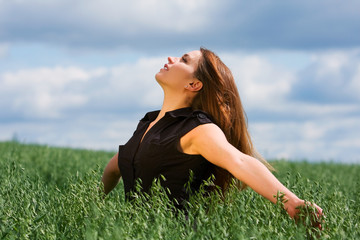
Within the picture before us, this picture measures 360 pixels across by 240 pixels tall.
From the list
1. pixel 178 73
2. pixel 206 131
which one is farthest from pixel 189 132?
pixel 178 73

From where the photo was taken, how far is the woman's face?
4.05m

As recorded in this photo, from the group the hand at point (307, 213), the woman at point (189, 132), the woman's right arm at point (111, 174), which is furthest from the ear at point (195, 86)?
A: the hand at point (307, 213)

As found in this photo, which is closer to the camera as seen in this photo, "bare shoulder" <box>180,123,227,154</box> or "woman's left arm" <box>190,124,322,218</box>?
"woman's left arm" <box>190,124,322,218</box>

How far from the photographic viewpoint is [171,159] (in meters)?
3.81

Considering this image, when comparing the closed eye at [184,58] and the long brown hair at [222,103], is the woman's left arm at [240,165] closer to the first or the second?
the long brown hair at [222,103]

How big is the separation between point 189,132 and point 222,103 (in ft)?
1.56

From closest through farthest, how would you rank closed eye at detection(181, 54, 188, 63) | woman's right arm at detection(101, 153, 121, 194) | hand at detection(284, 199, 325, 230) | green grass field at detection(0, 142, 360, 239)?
1. green grass field at detection(0, 142, 360, 239)
2. hand at detection(284, 199, 325, 230)
3. closed eye at detection(181, 54, 188, 63)
4. woman's right arm at detection(101, 153, 121, 194)

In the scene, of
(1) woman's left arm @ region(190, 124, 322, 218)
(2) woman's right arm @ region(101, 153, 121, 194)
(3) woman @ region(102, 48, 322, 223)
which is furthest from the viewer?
(2) woman's right arm @ region(101, 153, 121, 194)

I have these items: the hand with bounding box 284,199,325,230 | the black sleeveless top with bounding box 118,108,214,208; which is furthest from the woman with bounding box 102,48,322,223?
the hand with bounding box 284,199,325,230

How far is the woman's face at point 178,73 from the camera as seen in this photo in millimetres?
4055

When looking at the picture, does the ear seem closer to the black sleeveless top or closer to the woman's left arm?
the black sleeveless top

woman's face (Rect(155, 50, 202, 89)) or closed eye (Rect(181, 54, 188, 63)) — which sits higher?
closed eye (Rect(181, 54, 188, 63))

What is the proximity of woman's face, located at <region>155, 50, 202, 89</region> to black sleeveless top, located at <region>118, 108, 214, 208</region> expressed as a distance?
217 mm

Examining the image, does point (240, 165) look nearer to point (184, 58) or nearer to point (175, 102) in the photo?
point (175, 102)
